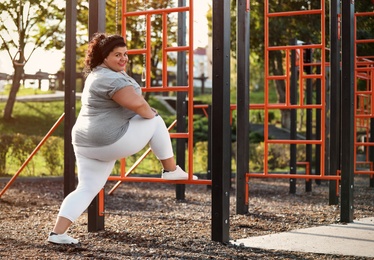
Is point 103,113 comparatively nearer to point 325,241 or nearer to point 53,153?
point 325,241

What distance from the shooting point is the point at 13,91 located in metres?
13.2

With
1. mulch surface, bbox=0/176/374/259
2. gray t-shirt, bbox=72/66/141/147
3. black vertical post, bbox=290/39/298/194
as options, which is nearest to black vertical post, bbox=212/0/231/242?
mulch surface, bbox=0/176/374/259

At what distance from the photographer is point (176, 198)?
8.38 meters

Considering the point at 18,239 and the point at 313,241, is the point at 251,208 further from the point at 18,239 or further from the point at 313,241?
the point at 18,239

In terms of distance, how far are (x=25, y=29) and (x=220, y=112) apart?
7971mm

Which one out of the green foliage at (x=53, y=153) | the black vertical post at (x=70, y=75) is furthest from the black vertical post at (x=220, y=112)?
the green foliage at (x=53, y=153)

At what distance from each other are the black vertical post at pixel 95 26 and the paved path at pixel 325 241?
3.81ft

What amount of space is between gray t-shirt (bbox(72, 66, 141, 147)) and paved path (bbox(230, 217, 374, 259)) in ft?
3.98

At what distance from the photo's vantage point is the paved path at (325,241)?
4562 mm

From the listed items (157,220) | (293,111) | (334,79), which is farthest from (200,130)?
(157,220)

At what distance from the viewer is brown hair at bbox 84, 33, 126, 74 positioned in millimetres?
4613

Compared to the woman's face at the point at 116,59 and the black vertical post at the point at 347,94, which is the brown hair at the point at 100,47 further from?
the black vertical post at the point at 347,94

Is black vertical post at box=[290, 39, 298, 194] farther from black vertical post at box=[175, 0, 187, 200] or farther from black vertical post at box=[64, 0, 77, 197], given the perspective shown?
black vertical post at box=[64, 0, 77, 197]

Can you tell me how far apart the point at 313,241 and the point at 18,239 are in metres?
2.21
